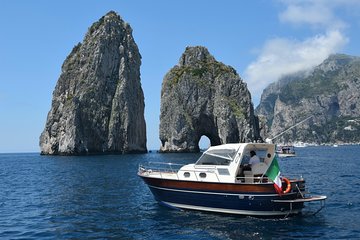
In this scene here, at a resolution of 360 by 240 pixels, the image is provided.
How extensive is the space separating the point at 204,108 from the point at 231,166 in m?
103

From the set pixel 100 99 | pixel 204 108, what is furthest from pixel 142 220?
pixel 100 99

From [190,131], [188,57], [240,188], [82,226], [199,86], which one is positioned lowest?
[82,226]

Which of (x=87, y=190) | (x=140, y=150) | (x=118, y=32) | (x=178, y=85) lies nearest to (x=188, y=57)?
(x=178, y=85)

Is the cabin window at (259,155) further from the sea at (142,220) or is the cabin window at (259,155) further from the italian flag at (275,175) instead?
the sea at (142,220)

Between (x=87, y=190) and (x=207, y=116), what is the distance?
92.7 meters

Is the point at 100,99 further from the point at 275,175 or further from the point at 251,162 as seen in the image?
the point at 275,175

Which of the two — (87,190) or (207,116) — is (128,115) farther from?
(87,190)

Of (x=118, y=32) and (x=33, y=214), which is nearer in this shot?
(x=33, y=214)

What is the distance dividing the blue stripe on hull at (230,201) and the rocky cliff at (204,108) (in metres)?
91.4

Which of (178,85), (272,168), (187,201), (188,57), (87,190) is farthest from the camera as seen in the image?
(188,57)

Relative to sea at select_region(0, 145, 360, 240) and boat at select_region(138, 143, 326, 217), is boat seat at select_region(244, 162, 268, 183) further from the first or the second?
sea at select_region(0, 145, 360, 240)

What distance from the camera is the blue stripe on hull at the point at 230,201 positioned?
20.7 metres

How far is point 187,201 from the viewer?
902 inches

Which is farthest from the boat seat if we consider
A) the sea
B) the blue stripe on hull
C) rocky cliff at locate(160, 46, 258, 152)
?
rocky cliff at locate(160, 46, 258, 152)
